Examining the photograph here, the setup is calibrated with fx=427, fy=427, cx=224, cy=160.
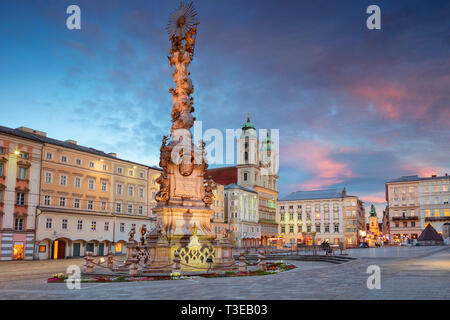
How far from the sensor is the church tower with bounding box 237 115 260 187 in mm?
104438

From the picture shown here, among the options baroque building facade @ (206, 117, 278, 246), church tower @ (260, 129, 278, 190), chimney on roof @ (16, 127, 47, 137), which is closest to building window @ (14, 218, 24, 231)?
chimney on roof @ (16, 127, 47, 137)

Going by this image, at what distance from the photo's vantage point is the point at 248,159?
4166 inches

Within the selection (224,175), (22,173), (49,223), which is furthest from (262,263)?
(224,175)

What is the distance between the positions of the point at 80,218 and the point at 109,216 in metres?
4.98

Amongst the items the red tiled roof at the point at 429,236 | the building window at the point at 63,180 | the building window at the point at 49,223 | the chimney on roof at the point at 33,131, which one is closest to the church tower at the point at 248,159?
the red tiled roof at the point at 429,236

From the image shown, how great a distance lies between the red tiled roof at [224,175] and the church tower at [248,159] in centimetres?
565

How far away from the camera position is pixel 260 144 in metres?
116

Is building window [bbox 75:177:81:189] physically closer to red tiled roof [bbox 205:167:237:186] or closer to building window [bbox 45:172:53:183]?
building window [bbox 45:172:53:183]

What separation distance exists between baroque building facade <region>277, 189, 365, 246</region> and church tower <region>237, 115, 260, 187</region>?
19.0 metres

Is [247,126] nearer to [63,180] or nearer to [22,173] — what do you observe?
[63,180]

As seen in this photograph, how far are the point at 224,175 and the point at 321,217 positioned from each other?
28.6 metres
